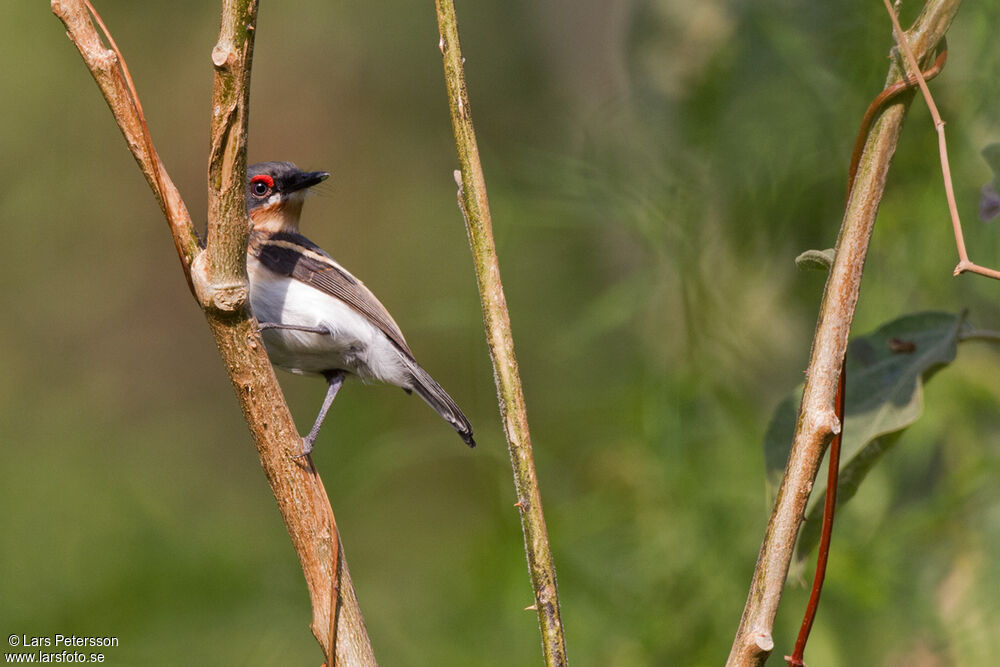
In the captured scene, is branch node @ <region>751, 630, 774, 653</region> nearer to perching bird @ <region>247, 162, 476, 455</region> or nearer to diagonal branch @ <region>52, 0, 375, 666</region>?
diagonal branch @ <region>52, 0, 375, 666</region>

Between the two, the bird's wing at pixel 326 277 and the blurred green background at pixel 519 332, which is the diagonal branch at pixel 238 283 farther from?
the blurred green background at pixel 519 332

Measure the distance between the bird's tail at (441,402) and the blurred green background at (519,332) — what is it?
0.23 m

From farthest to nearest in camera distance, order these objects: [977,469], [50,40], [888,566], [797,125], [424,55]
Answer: [424,55]
[50,40]
[797,125]
[888,566]
[977,469]

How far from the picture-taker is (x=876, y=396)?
5.67 ft

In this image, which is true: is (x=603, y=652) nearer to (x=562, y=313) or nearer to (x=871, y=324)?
(x=871, y=324)

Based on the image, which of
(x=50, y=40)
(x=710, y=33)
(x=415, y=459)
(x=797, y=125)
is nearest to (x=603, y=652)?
(x=415, y=459)

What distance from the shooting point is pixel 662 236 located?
9.39 ft

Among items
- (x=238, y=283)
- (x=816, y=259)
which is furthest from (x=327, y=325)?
(x=816, y=259)

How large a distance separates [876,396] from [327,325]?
1426 millimetres

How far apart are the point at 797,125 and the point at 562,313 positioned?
5.72 feet

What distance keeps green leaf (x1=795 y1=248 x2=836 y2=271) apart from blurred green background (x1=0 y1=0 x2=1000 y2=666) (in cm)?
104

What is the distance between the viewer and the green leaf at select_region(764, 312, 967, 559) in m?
1.66

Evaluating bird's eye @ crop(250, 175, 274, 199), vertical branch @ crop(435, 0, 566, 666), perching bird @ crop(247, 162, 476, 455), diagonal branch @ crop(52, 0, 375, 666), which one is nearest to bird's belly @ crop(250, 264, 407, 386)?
perching bird @ crop(247, 162, 476, 455)

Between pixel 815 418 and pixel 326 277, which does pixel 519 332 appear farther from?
pixel 815 418
